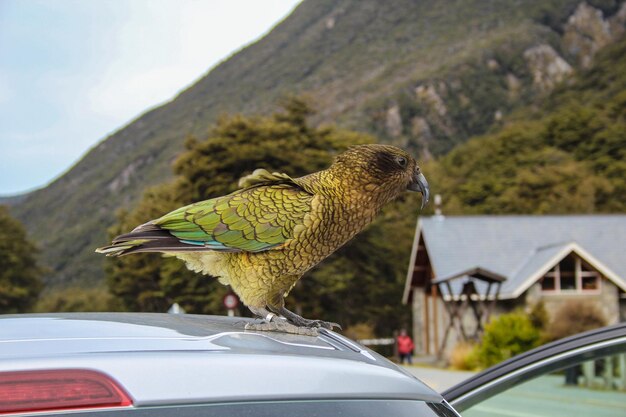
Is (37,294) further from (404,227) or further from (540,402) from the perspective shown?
(540,402)

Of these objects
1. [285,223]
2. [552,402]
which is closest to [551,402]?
[552,402]

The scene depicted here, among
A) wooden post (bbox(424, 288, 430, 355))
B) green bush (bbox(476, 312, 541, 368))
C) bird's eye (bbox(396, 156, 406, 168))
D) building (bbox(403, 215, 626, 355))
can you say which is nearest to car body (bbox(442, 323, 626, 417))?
bird's eye (bbox(396, 156, 406, 168))

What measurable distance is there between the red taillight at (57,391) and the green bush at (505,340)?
2620 centimetres

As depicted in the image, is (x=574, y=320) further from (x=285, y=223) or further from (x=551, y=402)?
(x=285, y=223)

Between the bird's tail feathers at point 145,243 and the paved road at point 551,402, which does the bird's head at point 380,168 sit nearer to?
the bird's tail feathers at point 145,243

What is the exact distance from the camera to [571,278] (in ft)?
125

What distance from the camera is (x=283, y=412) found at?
1.69 m

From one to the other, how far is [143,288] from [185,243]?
154ft

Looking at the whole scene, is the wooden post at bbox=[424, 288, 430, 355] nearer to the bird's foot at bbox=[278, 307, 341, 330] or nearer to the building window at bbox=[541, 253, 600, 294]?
the building window at bbox=[541, 253, 600, 294]

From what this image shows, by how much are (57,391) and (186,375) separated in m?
0.23


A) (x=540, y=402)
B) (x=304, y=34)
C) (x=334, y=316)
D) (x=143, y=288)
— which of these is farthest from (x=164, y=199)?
(x=304, y=34)

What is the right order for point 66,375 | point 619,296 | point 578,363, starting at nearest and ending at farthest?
point 66,375 → point 578,363 → point 619,296

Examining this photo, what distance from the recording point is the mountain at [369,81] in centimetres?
13588

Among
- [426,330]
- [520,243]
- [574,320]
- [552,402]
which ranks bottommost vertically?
[426,330]
